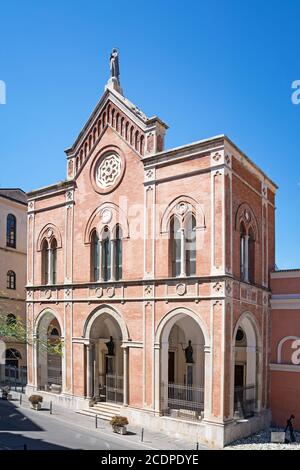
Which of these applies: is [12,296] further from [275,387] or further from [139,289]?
[275,387]

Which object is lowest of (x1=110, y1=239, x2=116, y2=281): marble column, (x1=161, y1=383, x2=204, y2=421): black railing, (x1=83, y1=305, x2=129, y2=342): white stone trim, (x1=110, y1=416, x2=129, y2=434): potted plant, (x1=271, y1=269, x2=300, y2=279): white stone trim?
(x1=110, y1=416, x2=129, y2=434): potted plant

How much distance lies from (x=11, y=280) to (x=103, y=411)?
17591mm

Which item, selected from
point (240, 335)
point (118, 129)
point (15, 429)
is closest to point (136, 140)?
point (118, 129)

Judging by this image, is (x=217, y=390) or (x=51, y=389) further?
(x=51, y=389)

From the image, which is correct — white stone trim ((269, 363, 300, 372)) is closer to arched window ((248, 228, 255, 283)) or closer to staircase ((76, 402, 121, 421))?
arched window ((248, 228, 255, 283))

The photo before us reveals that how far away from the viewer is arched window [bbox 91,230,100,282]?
24.4 m

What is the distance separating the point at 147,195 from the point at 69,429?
11.8 meters

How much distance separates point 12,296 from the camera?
36156 mm

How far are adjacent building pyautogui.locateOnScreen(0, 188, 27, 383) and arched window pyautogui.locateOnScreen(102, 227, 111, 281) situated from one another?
14.2 m

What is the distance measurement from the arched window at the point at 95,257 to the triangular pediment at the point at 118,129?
4443 millimetres

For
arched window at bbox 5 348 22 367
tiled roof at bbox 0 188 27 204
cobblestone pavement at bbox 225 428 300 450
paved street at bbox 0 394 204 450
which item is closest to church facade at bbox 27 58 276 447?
cobblestone pavement at bbox 225 428 300 450

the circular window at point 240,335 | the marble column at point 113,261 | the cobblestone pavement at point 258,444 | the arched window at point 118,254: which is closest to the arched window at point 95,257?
the marble column at point 113,261

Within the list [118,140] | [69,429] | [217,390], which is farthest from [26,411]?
[118,140]

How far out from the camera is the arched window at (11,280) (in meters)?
36.3
